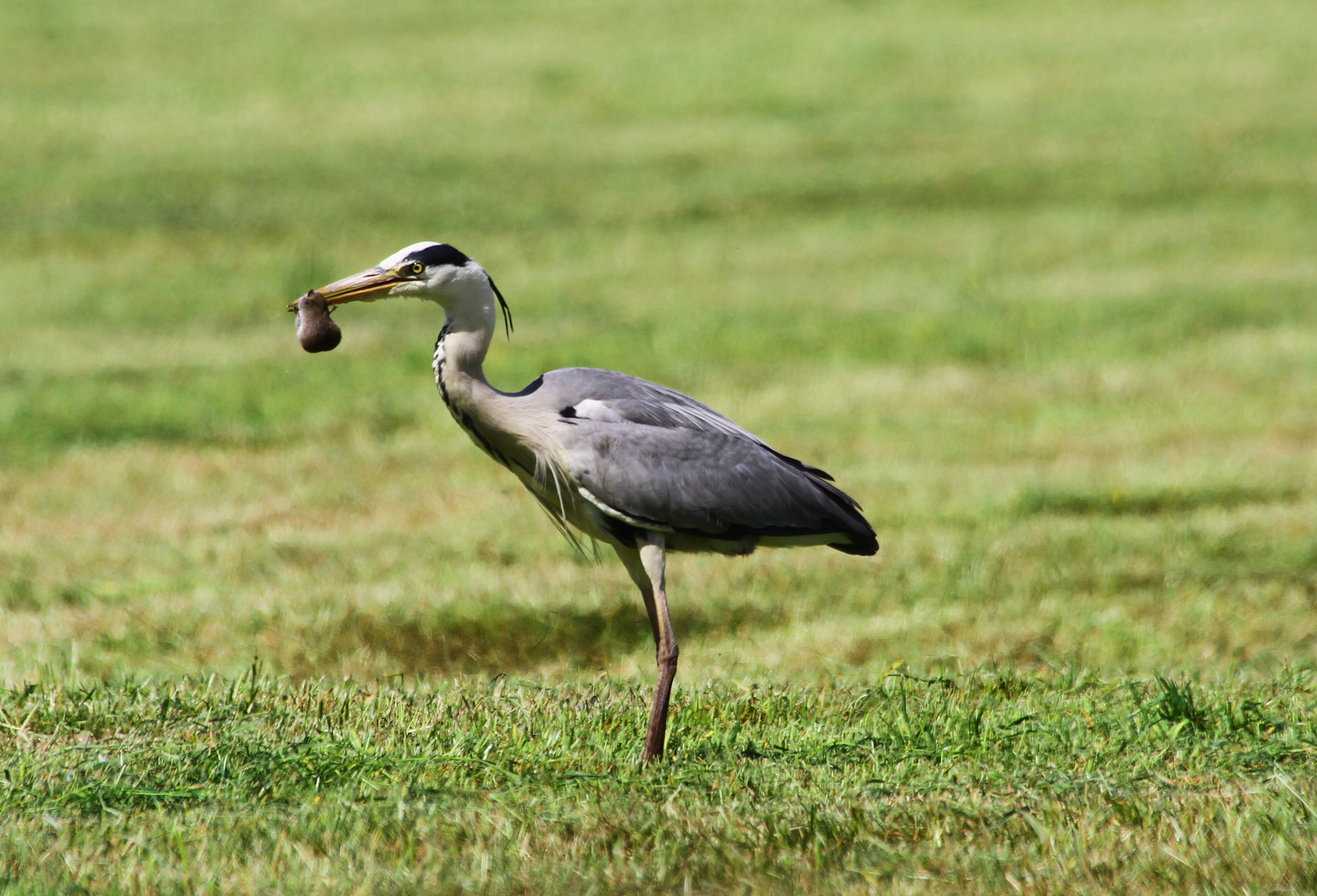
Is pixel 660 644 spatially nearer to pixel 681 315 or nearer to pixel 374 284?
pixel 374 284

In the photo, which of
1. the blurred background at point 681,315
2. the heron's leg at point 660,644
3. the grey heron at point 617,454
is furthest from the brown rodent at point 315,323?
the blurred background at point 681,315

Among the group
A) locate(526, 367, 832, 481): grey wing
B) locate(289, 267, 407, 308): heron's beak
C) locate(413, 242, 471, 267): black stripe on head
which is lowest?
locate(526, 367, 832, 481): grey wing

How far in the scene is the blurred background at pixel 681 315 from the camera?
817 cm

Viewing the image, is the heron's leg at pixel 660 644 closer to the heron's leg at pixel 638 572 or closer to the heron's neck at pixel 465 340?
the heron's leg at pixel 638 572

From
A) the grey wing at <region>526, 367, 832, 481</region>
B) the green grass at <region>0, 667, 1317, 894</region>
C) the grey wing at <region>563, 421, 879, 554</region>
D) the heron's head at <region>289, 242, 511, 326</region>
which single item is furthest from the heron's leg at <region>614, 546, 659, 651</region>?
the heron's head at <region>289, 242, 511, 326</region>

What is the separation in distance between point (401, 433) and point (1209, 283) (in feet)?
31.0

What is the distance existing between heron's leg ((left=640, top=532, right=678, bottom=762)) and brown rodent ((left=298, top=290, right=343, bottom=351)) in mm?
1429

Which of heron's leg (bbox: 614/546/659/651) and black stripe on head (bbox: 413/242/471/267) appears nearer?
black stripe on head (bbox: 413/242/471/267)

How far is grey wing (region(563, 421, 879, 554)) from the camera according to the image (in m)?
5.88

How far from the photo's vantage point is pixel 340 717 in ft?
18.7

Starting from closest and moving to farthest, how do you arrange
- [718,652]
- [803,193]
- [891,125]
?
[718,652] → [803,193] → [891,125]

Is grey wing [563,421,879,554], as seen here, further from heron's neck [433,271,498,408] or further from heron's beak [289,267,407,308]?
heron's beak [289,267,407,308]

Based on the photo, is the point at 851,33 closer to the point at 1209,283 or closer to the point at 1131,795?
the point at 1209,283

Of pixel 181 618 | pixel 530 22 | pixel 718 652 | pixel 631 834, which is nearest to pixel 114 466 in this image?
pixel 181 618
